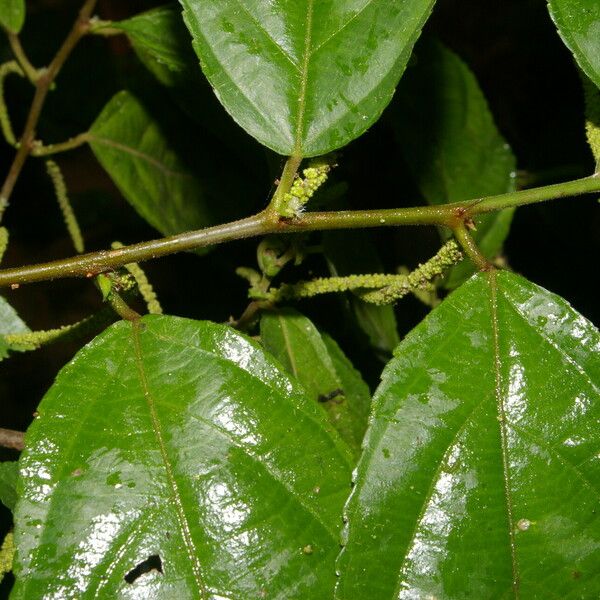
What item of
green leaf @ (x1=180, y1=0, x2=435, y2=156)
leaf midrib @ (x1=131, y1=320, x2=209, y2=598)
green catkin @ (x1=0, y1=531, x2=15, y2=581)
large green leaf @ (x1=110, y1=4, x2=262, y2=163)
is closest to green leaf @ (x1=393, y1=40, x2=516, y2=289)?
large green leaf @ (x1=110, y1=4, x2=262, y2=163)

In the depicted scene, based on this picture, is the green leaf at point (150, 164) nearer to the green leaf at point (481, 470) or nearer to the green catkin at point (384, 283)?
the green catkin at point (384, 283)

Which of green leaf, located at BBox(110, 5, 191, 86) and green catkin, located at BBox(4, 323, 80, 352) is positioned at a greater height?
green leaf, located at BBox(110, 5, 191, 86)

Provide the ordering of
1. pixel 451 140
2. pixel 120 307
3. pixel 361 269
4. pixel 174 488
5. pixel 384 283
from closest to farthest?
pixel 174 488, pixel 120 307, pixel 384 283, pixel 361 269, pixel 451 140

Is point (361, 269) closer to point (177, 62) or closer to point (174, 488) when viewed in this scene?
point (177, 62)

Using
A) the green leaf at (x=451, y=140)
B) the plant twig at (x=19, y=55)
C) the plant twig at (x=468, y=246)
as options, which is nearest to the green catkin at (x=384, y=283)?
the plant twig at (x=468, y=246)

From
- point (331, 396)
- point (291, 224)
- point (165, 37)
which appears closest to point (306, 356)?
point (331, 396)

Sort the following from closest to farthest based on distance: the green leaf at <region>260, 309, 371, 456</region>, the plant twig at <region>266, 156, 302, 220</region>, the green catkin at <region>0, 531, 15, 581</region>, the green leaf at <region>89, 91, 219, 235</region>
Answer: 1. the plant twig at <region>266, 156, 302, 220</region>
2. the green catkin at <region>0, 531, 15, 581</region>
3. the green leaf at <region>260, 309, 371, 456</region>
4. the green leaf at <region>89, 91, 219, 235</region>

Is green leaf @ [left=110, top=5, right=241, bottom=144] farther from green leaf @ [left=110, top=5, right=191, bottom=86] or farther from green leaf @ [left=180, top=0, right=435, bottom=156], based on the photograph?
green leaf @ [left=180, top=0, right=435, bottom=156]
